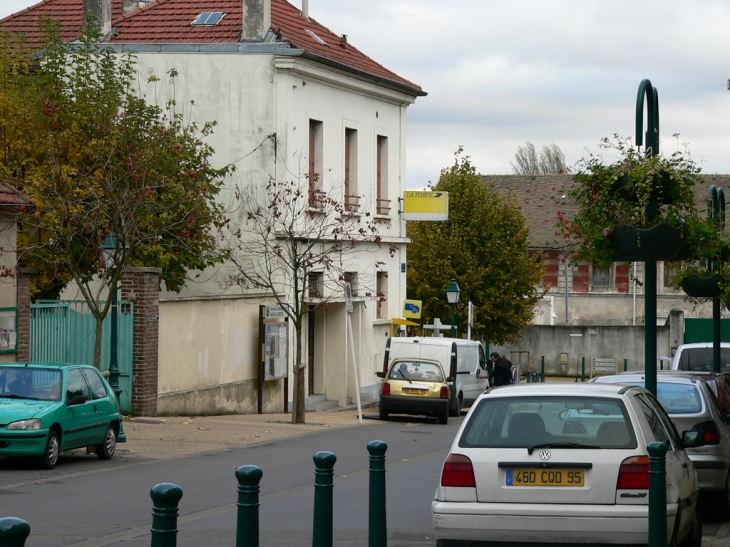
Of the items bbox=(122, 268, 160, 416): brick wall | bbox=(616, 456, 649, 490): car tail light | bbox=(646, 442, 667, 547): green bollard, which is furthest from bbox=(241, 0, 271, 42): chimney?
bbox=(646, 442, 667, 547): green bollard

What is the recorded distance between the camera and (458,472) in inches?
338

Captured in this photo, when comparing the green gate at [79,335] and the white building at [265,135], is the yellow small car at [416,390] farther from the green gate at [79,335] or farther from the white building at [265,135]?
the green gate at [79,335]

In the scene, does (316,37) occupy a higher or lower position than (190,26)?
higher

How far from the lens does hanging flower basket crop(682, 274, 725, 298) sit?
68.9 feet

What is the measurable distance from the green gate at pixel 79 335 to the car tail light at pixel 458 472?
16.5m

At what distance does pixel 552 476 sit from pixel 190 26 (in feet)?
→ 89.0

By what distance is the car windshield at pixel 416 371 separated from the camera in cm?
2920

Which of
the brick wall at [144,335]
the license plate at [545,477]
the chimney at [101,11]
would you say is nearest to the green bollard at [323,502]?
the license plate at [545,477]

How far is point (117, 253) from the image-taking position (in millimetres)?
22312

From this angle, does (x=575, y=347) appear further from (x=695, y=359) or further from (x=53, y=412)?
(x=53, y=412)

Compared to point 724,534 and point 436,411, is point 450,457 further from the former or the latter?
point 436,411

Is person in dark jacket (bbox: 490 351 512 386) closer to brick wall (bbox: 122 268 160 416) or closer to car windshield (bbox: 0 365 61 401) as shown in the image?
brick wall (bbox: 122 268 160 416)

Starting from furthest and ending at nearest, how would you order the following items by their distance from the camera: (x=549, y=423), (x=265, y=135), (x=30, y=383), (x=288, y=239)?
(x=265, y=135)
(x=288, y=239)
(x=30, y=383)
(x=549, y=423)

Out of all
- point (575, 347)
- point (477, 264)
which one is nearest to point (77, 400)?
point (477, 264)
